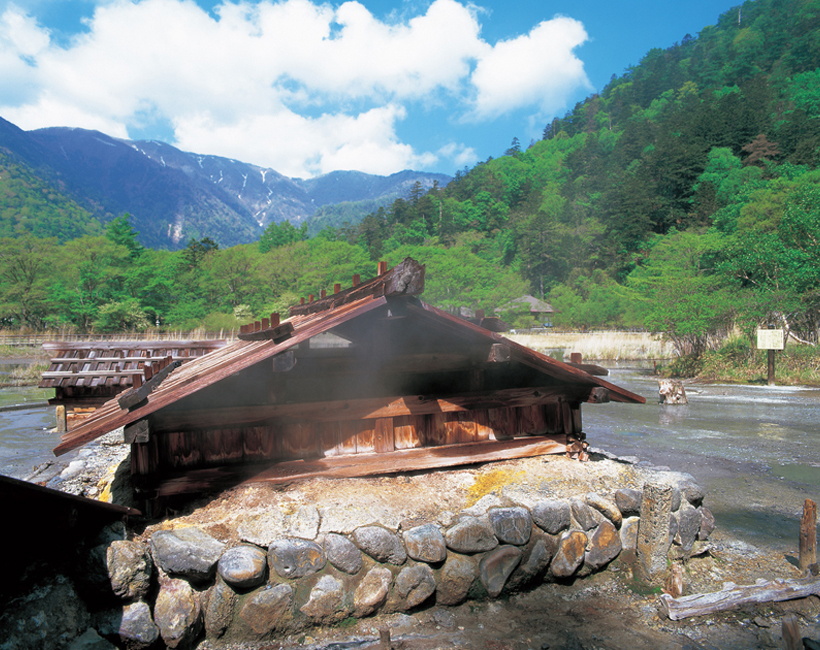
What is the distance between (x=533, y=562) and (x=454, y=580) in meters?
0.78

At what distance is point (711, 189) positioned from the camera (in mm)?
51781

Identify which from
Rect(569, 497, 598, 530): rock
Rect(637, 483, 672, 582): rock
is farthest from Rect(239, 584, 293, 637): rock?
Rect(637, 483, 672, 582): rock

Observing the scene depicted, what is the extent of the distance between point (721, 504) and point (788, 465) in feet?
10.8

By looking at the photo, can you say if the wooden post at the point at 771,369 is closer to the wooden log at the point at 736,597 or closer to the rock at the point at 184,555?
the wooden log at the point at 736,597

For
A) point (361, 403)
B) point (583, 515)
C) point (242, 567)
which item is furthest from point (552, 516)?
point (242, 567)

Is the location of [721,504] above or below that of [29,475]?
below

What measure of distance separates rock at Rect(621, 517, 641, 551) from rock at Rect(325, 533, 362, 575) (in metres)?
2.63

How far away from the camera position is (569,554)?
14.6ft

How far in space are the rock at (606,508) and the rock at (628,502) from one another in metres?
0.08

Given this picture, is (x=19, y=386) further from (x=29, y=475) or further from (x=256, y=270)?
(x=256, y=270)

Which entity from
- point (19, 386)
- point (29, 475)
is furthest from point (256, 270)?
point (29, 475)

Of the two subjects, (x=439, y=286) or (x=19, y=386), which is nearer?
(x=19, y=386)

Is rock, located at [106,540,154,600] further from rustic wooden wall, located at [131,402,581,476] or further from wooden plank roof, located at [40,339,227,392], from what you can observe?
wooden plank roof, located at [40,339,227,392]

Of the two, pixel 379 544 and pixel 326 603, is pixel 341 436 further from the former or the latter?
pixel 326 603
